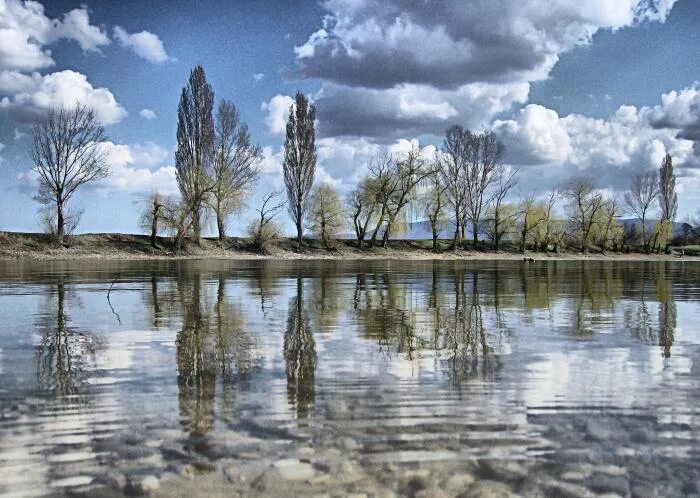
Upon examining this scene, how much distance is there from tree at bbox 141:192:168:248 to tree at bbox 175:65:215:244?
220 cm

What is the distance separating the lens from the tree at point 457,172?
2349 inches

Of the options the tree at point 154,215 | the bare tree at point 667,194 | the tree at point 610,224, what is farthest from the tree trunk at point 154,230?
the bare tree at point 667,194

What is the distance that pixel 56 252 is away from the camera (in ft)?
130

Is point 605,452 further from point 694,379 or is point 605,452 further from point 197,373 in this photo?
point 197,373

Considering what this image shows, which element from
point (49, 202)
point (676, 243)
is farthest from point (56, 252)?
point (676, 243)

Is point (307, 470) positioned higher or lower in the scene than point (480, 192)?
lower

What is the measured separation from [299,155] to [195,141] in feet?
31.3

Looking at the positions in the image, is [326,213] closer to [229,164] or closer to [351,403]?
[229,164]

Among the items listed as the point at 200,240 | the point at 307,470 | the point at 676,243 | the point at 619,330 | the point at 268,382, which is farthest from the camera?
the point at 676,243

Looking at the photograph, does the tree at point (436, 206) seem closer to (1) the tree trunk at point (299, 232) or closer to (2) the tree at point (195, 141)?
(1) the tree trunk at point (299, 232)

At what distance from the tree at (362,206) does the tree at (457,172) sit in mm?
9547

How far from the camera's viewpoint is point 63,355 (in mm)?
5848

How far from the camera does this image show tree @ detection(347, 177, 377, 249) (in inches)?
2128

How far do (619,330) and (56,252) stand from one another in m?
40.3
